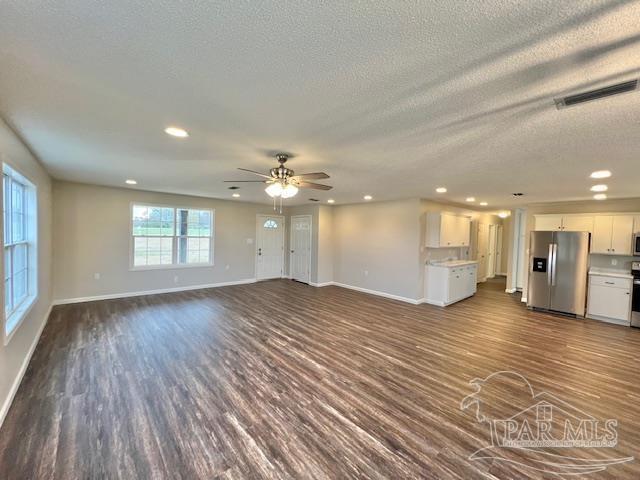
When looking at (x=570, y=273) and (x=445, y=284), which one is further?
(x=445, y=284)

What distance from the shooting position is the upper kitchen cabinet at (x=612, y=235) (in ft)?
16.6

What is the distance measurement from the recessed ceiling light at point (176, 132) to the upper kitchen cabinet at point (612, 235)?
7407 mm

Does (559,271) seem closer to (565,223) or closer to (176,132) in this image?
(565,223)

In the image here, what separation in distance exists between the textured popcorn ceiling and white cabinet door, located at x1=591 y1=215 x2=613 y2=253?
121 inches

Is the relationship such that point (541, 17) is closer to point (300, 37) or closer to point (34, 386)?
point (300, 37)

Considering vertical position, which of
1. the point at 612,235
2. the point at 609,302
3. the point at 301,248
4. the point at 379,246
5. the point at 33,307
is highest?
the point at 612,235

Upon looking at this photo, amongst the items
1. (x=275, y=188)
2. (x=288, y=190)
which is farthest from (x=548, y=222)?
(x=275, y=188)

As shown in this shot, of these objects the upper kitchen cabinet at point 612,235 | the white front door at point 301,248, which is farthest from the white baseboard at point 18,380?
the upper kitchen cabinet at point 612,235

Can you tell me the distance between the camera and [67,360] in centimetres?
315

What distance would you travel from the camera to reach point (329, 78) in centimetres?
154

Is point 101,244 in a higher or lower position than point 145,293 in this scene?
higher

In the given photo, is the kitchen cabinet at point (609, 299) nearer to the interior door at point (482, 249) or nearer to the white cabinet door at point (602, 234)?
the white cabinet door at point (602, 234)

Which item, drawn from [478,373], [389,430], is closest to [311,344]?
[389,430]

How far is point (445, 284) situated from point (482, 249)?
407 cm
